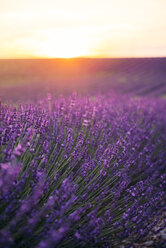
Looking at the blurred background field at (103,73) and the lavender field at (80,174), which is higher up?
the blurred background field at (103,73)

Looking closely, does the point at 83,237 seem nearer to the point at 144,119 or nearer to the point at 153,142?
the point at 153,142

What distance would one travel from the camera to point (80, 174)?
182cm

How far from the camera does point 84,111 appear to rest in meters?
3.18

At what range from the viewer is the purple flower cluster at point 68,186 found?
50.9 inches

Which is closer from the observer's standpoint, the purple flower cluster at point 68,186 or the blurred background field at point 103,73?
the purple flower cluster at point 68,186

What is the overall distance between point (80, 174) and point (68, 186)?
378 millimetres

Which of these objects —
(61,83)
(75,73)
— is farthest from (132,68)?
(61,83)

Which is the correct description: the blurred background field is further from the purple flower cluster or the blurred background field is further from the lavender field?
the purple flower cluster

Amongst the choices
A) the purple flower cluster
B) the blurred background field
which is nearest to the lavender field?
the purple flower cluster

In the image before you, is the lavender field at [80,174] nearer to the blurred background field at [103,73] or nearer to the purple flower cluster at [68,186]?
the purple flower cluster at [68,186]

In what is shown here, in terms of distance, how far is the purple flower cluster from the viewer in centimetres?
129

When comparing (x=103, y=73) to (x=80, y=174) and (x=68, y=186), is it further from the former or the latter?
(x=68, y=186)

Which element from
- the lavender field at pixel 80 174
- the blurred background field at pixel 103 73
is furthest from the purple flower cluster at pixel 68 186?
the blurred background field at pixel 103 73

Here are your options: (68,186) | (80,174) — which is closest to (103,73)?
(80,174)
